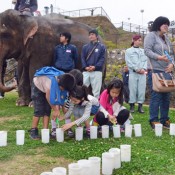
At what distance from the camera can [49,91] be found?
509 centimetres

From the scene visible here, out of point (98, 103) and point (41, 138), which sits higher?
point (98, 103)

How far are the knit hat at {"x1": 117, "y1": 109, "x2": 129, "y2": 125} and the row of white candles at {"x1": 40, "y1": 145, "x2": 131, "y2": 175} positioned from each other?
1772 mm

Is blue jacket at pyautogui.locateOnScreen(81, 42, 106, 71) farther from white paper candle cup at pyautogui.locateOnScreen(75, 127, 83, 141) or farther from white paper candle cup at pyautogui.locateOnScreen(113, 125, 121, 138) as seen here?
white paper candle cup at pyautogui.locateOnScreen(75, 127, 83, 141)

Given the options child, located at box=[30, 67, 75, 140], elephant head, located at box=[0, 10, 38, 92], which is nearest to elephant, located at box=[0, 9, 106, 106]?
elephant head, located at box=[0, 10, 38, 92]

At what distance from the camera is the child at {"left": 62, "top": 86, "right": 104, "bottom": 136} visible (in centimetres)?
516

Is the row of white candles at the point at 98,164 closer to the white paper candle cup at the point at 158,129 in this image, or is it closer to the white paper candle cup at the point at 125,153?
the white paper candle cup at the point at 125,153

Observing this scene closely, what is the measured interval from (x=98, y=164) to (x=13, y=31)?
624 cm

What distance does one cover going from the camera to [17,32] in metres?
9.03

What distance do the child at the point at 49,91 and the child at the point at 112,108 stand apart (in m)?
0.77

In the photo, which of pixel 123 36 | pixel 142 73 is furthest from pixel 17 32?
pixel 123 36

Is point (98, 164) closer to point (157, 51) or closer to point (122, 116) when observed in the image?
point (122, 116)

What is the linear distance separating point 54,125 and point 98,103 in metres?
0.77

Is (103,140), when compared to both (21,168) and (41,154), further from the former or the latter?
(21,168)

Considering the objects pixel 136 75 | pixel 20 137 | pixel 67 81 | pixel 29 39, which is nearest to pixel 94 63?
pixel 136 75
